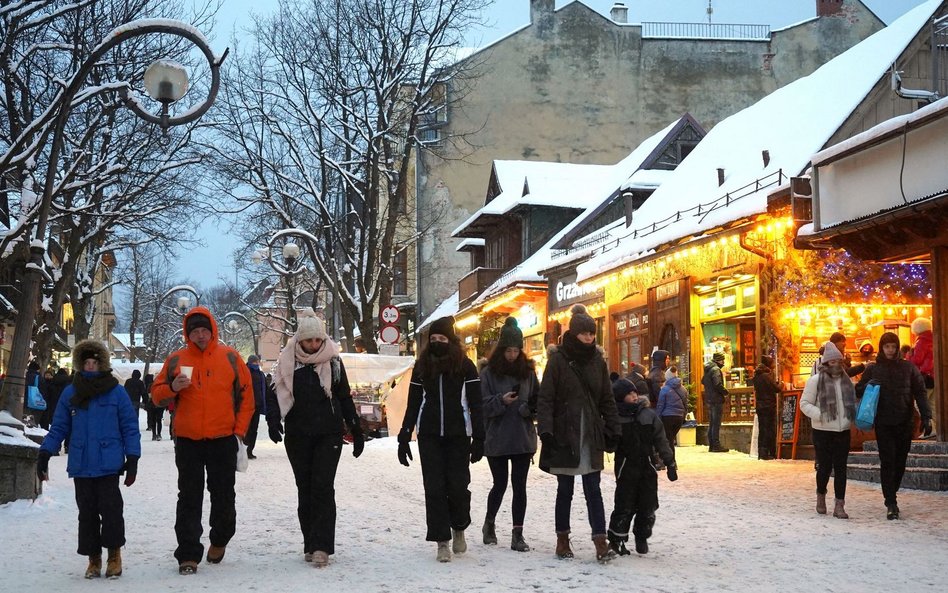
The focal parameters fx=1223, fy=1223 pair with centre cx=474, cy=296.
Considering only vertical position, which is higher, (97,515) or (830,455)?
(830,455)

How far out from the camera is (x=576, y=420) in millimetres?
8914

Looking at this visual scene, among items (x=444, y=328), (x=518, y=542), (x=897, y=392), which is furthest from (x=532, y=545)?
(x=897, y=392)

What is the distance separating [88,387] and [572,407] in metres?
3.42

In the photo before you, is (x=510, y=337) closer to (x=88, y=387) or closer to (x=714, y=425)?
(x=88, y=387)

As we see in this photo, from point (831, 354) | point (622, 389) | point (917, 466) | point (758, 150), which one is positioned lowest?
point (917, 466)

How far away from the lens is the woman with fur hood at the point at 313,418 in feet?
28.7

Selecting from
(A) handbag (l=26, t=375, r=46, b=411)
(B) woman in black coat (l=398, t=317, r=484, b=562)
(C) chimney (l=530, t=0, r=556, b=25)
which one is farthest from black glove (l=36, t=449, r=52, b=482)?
(C) chimney (l=530, t=0, r=556, b=25)

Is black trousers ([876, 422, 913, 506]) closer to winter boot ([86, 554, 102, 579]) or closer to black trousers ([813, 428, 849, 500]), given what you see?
black trousers ([813, 428, 849, 500])

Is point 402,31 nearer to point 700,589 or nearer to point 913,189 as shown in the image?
point 913,189

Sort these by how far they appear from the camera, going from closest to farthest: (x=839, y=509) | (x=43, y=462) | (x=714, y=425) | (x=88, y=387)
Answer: (x=88, y=387), (x=43, y=462), (x=839, y=509), (x=714, y=425)

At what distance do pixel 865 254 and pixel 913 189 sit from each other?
250 centimetres

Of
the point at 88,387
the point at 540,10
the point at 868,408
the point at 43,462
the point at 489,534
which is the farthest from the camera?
the point at 540,10

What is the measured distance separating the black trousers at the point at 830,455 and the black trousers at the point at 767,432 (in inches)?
290

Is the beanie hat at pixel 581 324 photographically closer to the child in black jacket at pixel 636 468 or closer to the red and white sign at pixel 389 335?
the child in black jacket at pixel 636 468
